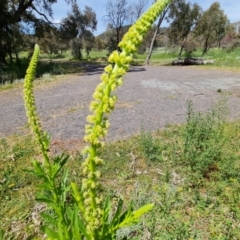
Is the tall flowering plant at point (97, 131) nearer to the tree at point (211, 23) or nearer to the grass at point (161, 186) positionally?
the grass at point (161, 186)

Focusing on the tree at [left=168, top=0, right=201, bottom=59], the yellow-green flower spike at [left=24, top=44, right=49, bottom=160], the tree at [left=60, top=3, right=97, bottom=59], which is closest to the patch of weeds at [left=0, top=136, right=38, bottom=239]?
the yellow-green flower spike at [left=24, top=44, right=49, bottom=160]

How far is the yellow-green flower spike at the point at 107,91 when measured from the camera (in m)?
1.09

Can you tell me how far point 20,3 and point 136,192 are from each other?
2197 cm

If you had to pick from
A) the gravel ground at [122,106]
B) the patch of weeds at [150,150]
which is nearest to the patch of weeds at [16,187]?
the gravel ground at [122,106]

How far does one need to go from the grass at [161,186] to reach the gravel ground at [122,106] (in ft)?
3.91

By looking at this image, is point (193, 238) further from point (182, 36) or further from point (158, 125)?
point (182, 36)

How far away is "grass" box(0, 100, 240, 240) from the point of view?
3201 mm

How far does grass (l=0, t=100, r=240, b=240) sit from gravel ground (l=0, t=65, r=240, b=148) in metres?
1.19

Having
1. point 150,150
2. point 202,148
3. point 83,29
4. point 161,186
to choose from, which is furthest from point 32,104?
point 83,29

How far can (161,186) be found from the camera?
400cm

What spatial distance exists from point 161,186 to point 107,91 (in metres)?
3.21

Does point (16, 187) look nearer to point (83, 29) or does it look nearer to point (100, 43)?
point (83, 29)

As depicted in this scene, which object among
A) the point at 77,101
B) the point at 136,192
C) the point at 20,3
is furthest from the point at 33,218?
the point at 20,3

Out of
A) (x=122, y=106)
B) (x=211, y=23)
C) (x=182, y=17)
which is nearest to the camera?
(x=122, y=106)
